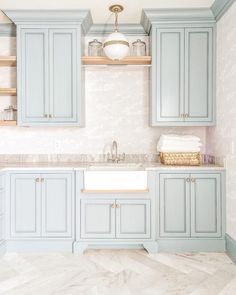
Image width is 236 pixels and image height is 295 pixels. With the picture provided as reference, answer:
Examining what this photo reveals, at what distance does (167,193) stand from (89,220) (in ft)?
2.76

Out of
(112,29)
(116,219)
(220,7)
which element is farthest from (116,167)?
(220,7)

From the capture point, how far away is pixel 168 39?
10.1ft

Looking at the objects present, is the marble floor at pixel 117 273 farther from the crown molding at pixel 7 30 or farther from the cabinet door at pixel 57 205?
the crown molding at pixel 7 30

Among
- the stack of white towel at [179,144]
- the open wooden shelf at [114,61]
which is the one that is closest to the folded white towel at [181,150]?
the stack of white towel at [179,144]

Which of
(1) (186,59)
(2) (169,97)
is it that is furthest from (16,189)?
(1) (186,59)

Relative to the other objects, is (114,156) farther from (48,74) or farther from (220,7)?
(220,7)

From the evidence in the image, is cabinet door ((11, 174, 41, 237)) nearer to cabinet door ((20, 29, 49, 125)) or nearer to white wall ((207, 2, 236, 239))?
cabinet door ((20, 29, 49, 125))

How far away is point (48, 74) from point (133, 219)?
1798 millimetres

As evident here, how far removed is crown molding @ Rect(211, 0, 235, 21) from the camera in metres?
2.70

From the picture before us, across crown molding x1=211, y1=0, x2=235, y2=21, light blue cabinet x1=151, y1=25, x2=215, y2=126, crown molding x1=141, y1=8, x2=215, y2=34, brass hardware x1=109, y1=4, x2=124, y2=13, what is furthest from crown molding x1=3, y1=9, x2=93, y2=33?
crown molding x1=211, y1=0, x2=235, y2=21

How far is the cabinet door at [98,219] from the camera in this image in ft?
9.36

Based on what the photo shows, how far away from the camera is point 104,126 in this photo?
350cm

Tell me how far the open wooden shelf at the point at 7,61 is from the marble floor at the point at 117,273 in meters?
2.08

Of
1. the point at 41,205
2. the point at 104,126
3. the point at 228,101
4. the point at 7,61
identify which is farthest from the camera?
the point at 104,126
